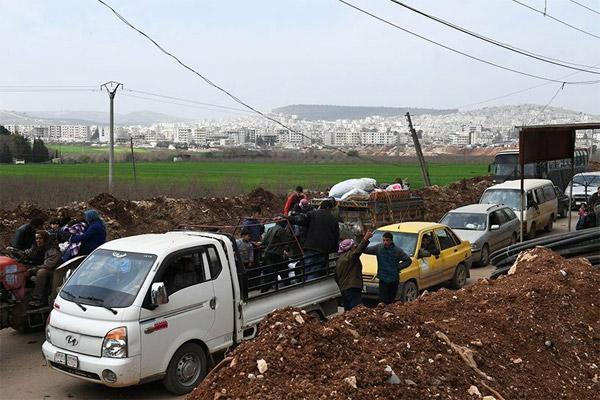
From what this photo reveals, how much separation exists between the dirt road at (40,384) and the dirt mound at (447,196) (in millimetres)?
16328

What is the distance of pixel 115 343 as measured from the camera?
7008 mm

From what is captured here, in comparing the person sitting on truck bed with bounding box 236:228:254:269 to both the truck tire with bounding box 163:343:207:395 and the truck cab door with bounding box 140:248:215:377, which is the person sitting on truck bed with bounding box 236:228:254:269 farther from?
the truck tire with bounding box 163:343:207:395

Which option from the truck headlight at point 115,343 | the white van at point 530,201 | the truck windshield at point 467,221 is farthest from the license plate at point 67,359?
the white van at point 530,201

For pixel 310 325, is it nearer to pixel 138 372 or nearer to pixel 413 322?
pixel 413 322

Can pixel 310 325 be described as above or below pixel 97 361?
above

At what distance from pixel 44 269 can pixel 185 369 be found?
10.7 feet

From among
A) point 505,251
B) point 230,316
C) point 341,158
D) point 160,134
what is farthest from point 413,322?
point 160,134

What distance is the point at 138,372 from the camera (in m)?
7.07

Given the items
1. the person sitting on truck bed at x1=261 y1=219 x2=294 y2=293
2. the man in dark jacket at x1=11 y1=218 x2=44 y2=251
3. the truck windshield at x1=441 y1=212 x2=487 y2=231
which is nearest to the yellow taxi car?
the person sitting on truck bed at x1=261 y1=219 x2=294 y2=293

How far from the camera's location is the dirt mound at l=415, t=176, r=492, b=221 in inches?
1048

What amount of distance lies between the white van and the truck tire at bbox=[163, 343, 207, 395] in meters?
14.6

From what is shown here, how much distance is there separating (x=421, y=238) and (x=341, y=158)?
82.9 meters

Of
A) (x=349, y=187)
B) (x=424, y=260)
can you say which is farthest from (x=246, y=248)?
(x=349, y=187)

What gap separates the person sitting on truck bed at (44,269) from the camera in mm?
9453
